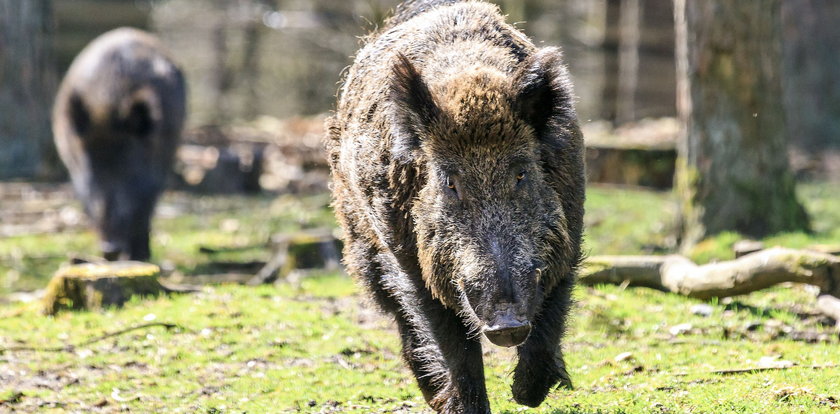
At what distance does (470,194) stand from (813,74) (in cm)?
1496

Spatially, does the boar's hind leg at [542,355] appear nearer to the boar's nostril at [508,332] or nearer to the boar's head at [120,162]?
the boar's nostril at [508,332]

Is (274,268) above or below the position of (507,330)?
below

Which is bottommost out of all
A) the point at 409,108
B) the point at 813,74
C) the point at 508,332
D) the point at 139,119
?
the point at 508,332

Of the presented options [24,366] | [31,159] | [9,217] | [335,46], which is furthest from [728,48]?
[335,46]

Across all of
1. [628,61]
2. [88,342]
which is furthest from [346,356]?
[628,61]

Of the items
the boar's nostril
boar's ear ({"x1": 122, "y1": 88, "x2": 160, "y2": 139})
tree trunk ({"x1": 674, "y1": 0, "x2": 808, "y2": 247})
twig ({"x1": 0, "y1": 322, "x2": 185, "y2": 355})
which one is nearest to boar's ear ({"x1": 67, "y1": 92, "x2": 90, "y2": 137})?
boar's ear ({"x1": 122, "y1": 88, "x2": 160, "y2": 139})

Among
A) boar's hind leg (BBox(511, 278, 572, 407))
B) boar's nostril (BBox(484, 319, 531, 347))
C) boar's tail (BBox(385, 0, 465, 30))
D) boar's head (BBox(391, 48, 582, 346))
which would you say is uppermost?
boar's tail (BBox(385, 0, 465, 30))

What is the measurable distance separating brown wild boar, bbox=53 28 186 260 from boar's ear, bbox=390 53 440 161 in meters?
6.60

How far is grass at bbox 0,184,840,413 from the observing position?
571 cm

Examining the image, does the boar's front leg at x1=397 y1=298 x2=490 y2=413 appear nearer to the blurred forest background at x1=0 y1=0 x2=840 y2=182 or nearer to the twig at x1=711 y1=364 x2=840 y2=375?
the twig at x1=711 y1=364 x2=840 y2=375

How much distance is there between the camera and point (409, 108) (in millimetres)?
4883

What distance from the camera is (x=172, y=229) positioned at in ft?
43.2

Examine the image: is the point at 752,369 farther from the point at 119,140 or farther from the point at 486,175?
the point at 119,140

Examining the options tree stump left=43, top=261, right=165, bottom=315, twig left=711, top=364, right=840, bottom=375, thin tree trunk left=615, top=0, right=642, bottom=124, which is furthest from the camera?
thin tree trunk left=615, top=0, right=642, bottom=124
